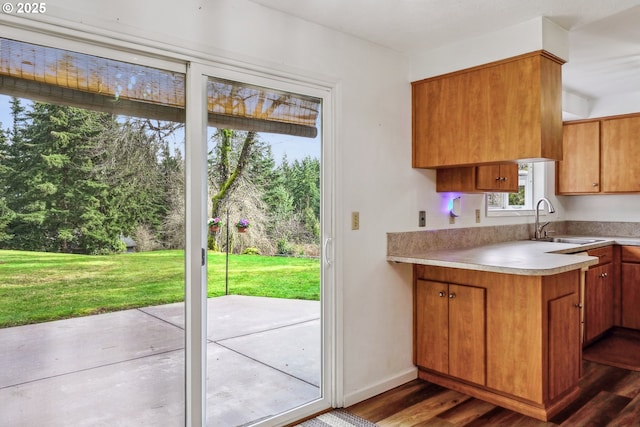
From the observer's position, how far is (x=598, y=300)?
150 inches

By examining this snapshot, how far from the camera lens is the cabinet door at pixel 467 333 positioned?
2715 mm

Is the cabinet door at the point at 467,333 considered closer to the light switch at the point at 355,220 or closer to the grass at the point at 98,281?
the light switch at the point at 355,220

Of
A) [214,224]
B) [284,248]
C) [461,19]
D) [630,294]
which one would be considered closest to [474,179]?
[461,19]

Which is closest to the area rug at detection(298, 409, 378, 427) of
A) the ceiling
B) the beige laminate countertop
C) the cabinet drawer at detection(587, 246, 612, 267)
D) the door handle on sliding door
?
the door handle on sliding door

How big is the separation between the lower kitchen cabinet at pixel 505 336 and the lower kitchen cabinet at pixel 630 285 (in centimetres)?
169

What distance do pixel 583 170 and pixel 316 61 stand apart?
11.6 ft

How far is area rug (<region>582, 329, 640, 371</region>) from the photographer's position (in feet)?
11.1

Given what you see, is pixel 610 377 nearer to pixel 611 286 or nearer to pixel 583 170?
pixel 611 286

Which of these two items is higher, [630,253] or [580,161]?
[580,161]

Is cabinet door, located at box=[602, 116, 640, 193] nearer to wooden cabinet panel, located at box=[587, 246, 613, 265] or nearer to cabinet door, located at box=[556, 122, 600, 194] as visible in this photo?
cabinet door, located at box=[556, 122, 600, 194]

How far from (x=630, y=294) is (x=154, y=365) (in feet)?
13.6

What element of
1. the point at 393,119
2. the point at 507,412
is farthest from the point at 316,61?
the point at 507,412

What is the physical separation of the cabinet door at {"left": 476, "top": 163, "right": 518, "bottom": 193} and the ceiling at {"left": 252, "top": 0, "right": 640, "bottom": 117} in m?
0.95

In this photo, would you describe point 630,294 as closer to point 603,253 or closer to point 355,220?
point 603,253
